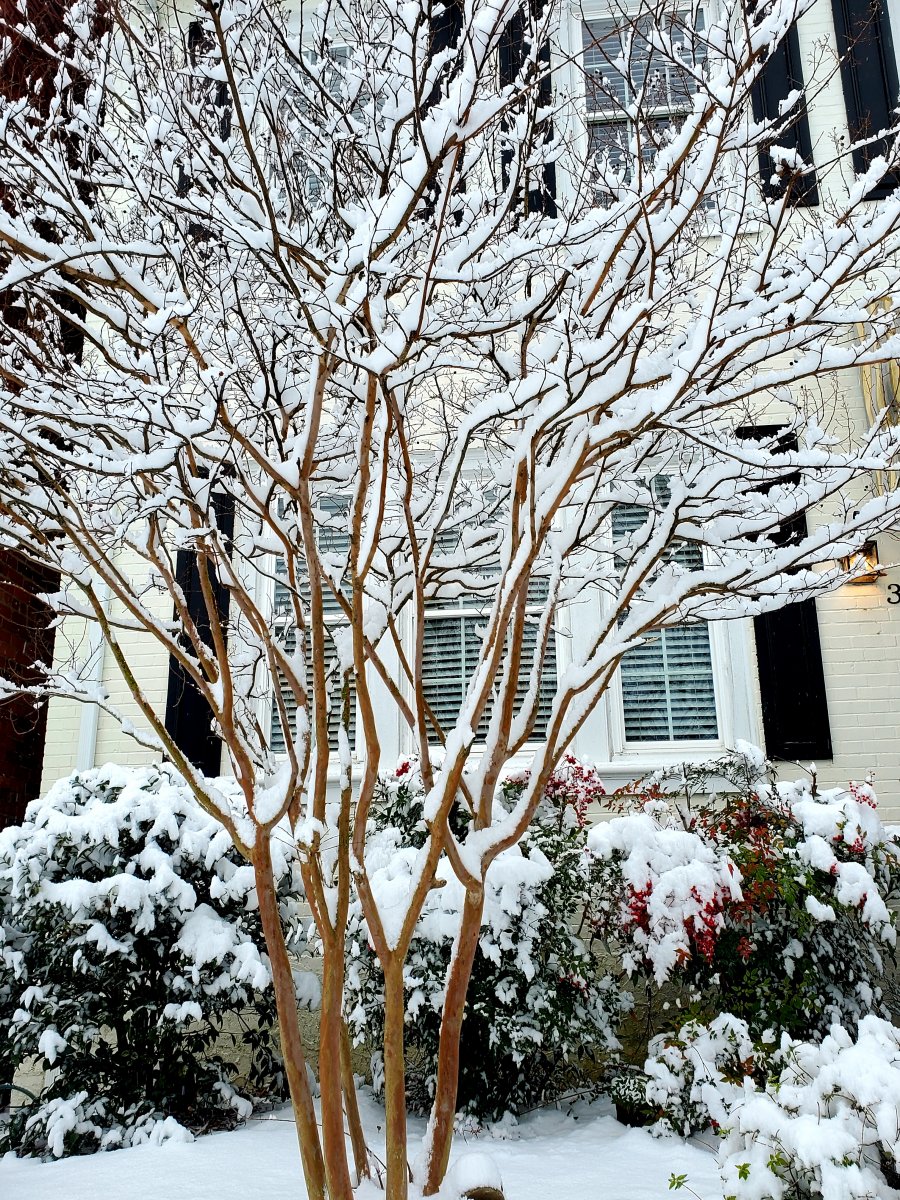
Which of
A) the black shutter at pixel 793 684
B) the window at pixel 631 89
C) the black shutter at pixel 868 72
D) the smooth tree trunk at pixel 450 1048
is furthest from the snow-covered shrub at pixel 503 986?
the black shutter at pixel 868 72

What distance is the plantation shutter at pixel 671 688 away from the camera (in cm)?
562

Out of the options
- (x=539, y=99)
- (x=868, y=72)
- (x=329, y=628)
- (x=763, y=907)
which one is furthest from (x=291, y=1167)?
(x=868, y=72)

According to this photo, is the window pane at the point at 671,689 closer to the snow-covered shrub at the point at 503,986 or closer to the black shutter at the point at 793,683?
the black shutter at the point at 793,683

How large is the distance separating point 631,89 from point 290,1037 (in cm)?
271

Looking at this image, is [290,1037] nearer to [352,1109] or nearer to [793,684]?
[352,1109]

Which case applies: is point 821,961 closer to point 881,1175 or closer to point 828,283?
point 881,1175

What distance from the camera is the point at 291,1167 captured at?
3.57m

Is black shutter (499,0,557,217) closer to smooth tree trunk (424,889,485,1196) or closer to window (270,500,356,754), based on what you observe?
window (270,500,356,754)

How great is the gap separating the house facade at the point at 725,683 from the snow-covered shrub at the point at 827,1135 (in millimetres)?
2548

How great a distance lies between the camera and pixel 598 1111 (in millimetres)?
4402

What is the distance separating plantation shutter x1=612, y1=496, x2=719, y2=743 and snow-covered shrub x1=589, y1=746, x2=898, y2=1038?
100 cm

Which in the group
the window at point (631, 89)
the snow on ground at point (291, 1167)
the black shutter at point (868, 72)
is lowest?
the snow on ground at point (291, 1167)

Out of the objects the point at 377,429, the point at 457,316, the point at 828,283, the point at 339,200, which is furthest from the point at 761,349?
the point at 377,429

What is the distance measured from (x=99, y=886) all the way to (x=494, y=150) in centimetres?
343
